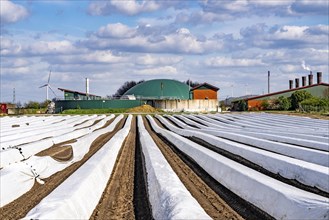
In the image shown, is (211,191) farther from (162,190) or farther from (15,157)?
(15,157)

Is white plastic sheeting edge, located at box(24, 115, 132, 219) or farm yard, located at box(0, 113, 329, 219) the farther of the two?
farm yard, located at box(0, 113, 329, 219)

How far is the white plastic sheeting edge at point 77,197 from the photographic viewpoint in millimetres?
4882

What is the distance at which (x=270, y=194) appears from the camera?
618 centimetres

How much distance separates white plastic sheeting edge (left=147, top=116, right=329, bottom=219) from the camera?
201 inches

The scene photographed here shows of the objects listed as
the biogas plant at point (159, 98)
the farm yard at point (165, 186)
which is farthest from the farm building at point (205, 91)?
the farm yard at point (165, 186)

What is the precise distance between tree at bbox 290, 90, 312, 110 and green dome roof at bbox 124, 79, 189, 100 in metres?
24.3

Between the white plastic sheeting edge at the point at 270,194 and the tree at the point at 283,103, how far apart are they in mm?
42318

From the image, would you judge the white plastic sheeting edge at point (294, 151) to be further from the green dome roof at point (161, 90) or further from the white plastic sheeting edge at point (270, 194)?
the green dome roof at point (161, 90)

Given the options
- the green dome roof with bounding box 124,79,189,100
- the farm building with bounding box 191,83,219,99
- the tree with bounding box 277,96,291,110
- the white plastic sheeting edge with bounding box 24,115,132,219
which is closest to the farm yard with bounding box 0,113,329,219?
the white plastic sheeting edge with bounding box 24,115,132,219

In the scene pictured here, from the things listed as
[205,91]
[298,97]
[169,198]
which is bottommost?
[169,198]

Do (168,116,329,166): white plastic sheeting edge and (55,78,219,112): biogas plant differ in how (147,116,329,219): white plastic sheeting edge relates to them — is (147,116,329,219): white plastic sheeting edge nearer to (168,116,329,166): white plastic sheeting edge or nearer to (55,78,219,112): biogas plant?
(168,116,329,166): white plastic sheeting edge

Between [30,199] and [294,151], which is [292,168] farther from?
[30,199]

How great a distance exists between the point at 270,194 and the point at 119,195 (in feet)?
7.58

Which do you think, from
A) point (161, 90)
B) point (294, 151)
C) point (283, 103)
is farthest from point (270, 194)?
point (161, 90)
